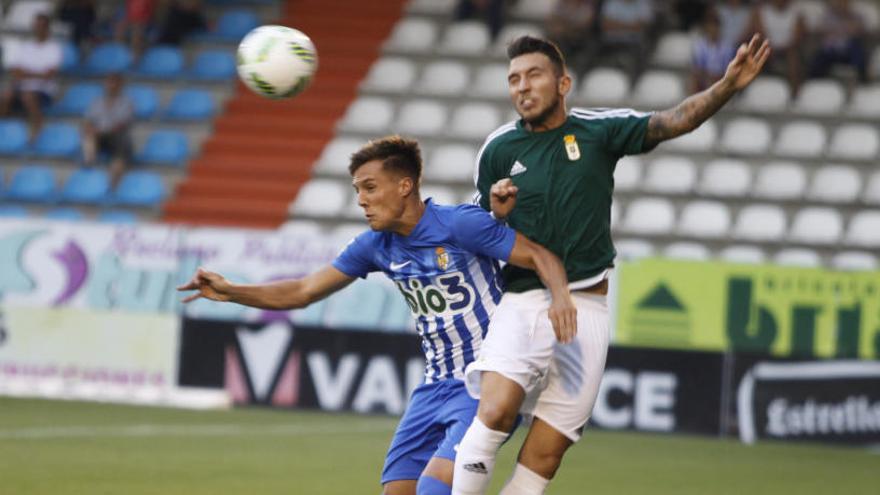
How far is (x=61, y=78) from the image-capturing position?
819 inches

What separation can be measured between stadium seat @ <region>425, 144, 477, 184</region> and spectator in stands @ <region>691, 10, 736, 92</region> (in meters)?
2.67

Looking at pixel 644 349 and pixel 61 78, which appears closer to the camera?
pixel 644 349

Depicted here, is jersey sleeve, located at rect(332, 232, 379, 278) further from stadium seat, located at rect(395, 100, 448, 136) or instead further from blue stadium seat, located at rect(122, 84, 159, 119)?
blue stadium seat, located at rect(122, 84, 159, 119)

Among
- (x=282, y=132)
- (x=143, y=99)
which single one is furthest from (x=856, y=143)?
(x=143, y=99)

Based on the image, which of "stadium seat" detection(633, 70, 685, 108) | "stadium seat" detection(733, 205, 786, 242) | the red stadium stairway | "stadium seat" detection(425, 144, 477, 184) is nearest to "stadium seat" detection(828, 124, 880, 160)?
"stadium seat" detection(733, 205, 786, 242)

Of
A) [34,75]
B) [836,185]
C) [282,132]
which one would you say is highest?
[34,75]

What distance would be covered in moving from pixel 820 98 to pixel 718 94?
41.7 feet

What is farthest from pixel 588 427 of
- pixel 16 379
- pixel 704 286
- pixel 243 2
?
pixel 243 2

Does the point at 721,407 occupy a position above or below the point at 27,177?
below

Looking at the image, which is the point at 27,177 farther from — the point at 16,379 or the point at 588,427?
the point at 588,427

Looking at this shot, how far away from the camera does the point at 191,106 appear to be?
20062mm

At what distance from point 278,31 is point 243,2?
1375 cm

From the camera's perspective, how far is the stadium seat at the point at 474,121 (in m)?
18.8

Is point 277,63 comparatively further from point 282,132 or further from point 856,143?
point 282,132
